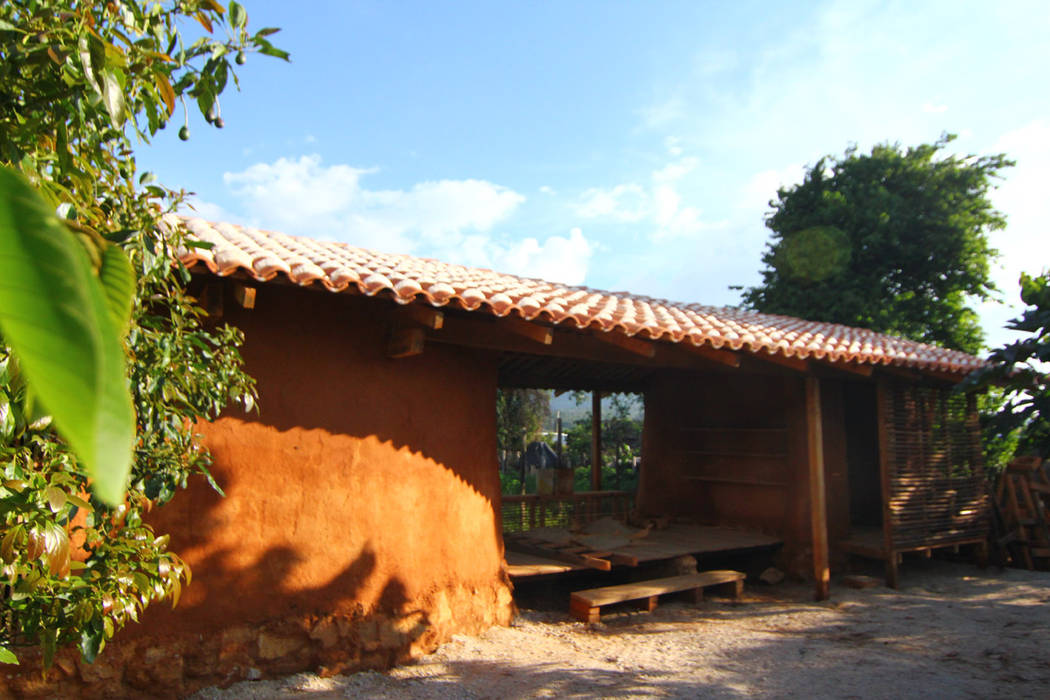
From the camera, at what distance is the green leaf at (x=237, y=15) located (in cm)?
199

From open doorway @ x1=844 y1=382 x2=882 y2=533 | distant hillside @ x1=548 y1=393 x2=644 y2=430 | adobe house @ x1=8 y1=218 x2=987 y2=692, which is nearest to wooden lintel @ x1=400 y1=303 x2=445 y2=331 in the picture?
adobe house @ x1=8 y1=218 x2=987 y2=692

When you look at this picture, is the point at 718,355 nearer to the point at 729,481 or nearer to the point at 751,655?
the point at 751,655

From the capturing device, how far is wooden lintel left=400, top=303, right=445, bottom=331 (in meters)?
4.71

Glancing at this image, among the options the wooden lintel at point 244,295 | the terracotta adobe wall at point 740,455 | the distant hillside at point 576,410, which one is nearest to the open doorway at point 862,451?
the terracotta adobe wall at point 740,455

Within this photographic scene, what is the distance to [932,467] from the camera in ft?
28.7

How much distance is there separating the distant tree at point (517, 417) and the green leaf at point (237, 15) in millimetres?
15637

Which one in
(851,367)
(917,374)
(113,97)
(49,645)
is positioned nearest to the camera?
(113,97)

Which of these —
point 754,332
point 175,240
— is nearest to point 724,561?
point 754,332

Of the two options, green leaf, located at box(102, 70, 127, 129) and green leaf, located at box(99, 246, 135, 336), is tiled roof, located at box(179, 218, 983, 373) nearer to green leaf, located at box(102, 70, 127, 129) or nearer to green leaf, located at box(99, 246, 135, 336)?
green leaf, located at box(102, 70, 127, 129)

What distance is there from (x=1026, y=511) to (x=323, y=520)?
31.0 ft

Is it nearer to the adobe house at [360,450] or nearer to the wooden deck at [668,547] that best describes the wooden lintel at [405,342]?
the adobe house at [360,450]

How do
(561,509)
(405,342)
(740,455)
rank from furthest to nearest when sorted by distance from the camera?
(561,509)
(740,455)
(405,342)

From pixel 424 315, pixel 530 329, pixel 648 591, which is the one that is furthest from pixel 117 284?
pixel 648 591

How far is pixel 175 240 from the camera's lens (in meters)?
2.80
